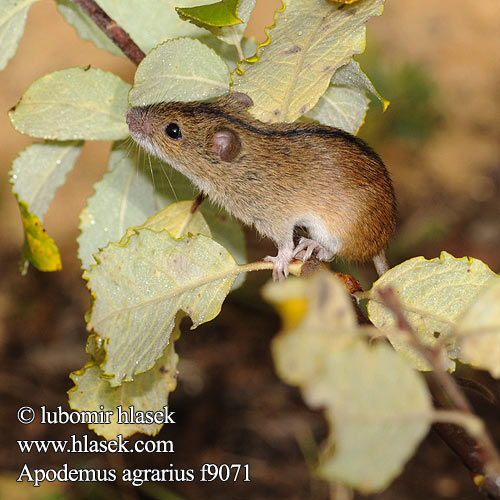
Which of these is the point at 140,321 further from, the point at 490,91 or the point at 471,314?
the point at 490,91

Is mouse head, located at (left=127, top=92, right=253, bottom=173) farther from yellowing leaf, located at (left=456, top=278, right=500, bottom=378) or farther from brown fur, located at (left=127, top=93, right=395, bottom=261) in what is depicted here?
yellowing leaf, located at (left=456, top=278, right=500, bottom=378)

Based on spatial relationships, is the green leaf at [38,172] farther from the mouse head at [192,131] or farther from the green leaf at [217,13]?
the green leaf at [217,13]

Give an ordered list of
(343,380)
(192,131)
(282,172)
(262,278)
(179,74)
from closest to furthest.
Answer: (343,380)
(179,74)
(282,172)
(192,131)
(262,278)

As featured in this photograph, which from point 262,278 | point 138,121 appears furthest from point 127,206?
point 262,278

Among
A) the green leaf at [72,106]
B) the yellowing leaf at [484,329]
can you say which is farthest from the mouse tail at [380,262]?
the yellowing leaf at [484,329]

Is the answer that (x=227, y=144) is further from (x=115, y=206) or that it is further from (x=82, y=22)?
(x=82, y=22)
